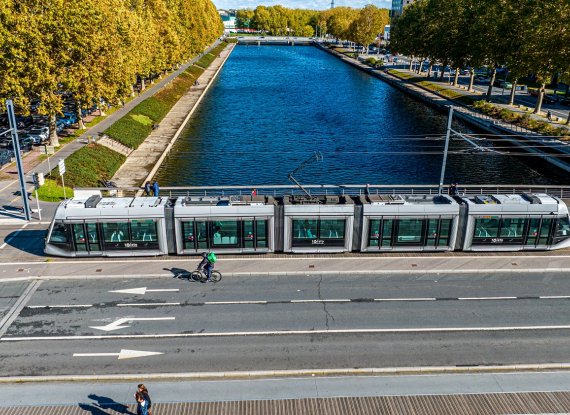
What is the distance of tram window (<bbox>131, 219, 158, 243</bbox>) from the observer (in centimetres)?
2852

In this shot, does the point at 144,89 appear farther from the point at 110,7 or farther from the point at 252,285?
the point at 252,285

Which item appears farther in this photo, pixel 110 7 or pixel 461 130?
pixel 461 130

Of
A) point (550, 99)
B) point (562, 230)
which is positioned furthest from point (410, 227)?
point (550, 99)

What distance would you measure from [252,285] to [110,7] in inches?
Result: 1785

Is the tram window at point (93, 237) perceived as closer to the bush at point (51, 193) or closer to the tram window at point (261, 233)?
the tram window at point (261, 233)

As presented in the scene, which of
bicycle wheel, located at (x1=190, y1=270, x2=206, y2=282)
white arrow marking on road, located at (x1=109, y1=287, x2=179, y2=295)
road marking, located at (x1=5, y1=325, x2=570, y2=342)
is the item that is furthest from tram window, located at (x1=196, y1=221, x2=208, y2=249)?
road marking, located at (x1=5, y1=325, x2=570, y2=342)

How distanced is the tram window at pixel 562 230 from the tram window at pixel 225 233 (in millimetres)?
20395

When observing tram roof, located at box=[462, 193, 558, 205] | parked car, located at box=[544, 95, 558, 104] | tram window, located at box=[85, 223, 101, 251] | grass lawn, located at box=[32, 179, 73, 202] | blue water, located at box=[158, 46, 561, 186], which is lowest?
blue water, located at box=[158, 46, 561, 186]

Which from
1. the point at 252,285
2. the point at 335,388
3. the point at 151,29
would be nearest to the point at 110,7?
the point at 151,29

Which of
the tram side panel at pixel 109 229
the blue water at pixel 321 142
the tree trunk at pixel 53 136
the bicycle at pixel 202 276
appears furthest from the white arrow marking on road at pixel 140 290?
the tree trunk at pixel 53 136

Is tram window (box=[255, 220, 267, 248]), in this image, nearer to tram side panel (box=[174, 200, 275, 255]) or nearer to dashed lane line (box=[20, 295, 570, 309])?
tram side panel (box=[174, 200, 275, 255])

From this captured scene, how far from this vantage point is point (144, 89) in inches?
3410

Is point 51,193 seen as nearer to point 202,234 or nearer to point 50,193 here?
point 50,193

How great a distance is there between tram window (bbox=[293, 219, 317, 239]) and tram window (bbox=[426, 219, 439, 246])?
281 inches
